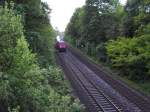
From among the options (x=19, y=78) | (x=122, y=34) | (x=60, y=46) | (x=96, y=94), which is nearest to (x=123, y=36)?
(x=122, y=34)

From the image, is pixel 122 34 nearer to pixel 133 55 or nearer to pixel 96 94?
pixel 133 55

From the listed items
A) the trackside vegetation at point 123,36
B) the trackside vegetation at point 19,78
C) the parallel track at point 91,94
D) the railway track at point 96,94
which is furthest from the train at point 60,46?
the trackside vegetation at point 19,78

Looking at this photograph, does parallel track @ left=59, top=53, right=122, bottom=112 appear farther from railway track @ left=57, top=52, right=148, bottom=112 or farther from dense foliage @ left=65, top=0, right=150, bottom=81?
dense foliage @ left=65, top=0, right=150, bottom=81

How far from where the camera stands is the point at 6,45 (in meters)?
16.8

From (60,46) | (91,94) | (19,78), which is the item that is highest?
(19,78)

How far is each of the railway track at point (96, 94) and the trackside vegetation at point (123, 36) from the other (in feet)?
10.7

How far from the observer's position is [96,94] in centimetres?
3247

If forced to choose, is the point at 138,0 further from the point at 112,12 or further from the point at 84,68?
the point at 112,12

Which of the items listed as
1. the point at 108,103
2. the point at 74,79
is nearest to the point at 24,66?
the point at 108,103

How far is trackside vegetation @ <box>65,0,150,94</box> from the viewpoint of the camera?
39438 millimetres

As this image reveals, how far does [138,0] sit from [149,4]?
8.09m

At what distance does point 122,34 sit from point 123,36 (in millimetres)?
485

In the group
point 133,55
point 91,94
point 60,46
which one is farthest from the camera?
point 60,46

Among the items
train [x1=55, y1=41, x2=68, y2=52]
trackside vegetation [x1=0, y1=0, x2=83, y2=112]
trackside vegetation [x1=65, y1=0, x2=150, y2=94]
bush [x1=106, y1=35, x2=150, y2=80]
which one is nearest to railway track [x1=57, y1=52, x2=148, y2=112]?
bush [x1=106, y1=35, x2=150, y2=80]
